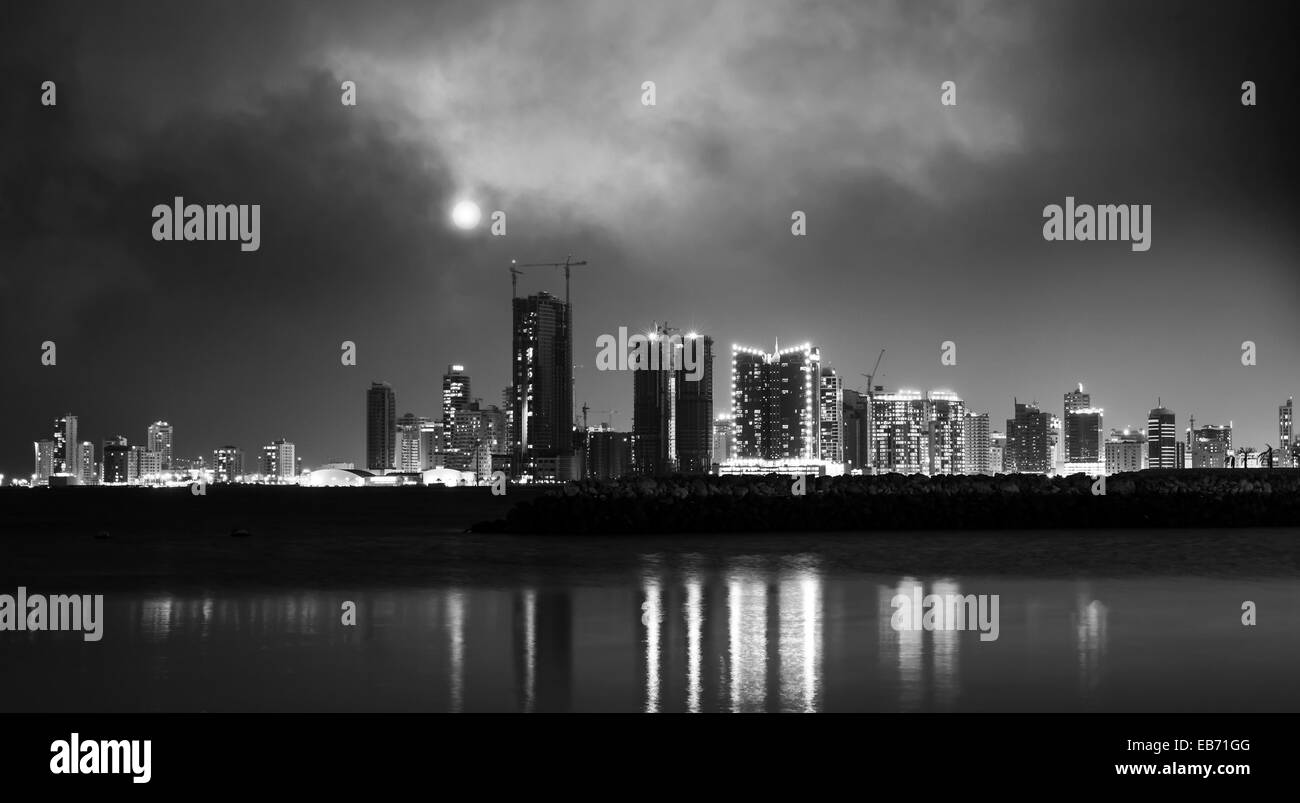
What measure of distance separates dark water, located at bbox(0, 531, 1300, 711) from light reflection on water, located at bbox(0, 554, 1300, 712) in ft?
0.13

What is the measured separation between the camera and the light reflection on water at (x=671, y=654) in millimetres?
8578

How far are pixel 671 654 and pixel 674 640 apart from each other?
981 mm

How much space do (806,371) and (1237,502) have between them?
14202 cm

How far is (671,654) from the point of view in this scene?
10.7 meters

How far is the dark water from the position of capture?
866cm

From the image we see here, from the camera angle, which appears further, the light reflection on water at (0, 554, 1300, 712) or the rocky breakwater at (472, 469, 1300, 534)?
the rocky breakwater at (472, 469, 1300, 534)

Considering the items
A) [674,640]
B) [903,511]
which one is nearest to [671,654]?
[674,640]

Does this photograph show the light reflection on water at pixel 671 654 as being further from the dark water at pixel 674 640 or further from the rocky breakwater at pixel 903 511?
the rocky breakwater at pixel 903 511

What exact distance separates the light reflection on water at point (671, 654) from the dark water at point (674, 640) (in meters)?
0.04

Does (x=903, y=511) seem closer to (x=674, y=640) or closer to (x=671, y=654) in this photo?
(x=674, y=640)

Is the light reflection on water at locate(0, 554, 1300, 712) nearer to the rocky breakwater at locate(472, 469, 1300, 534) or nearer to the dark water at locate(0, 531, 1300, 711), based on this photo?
the dark water at locate(0, 531, 1300, 711)

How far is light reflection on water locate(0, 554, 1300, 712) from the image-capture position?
8.58m

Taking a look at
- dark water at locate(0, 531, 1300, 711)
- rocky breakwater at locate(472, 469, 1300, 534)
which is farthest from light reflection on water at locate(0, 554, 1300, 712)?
rocky breakwater at locate(472, 469, 1300, 534)

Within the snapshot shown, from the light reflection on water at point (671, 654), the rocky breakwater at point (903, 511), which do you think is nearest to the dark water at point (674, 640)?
the light reflection on water at point (671, 654)
